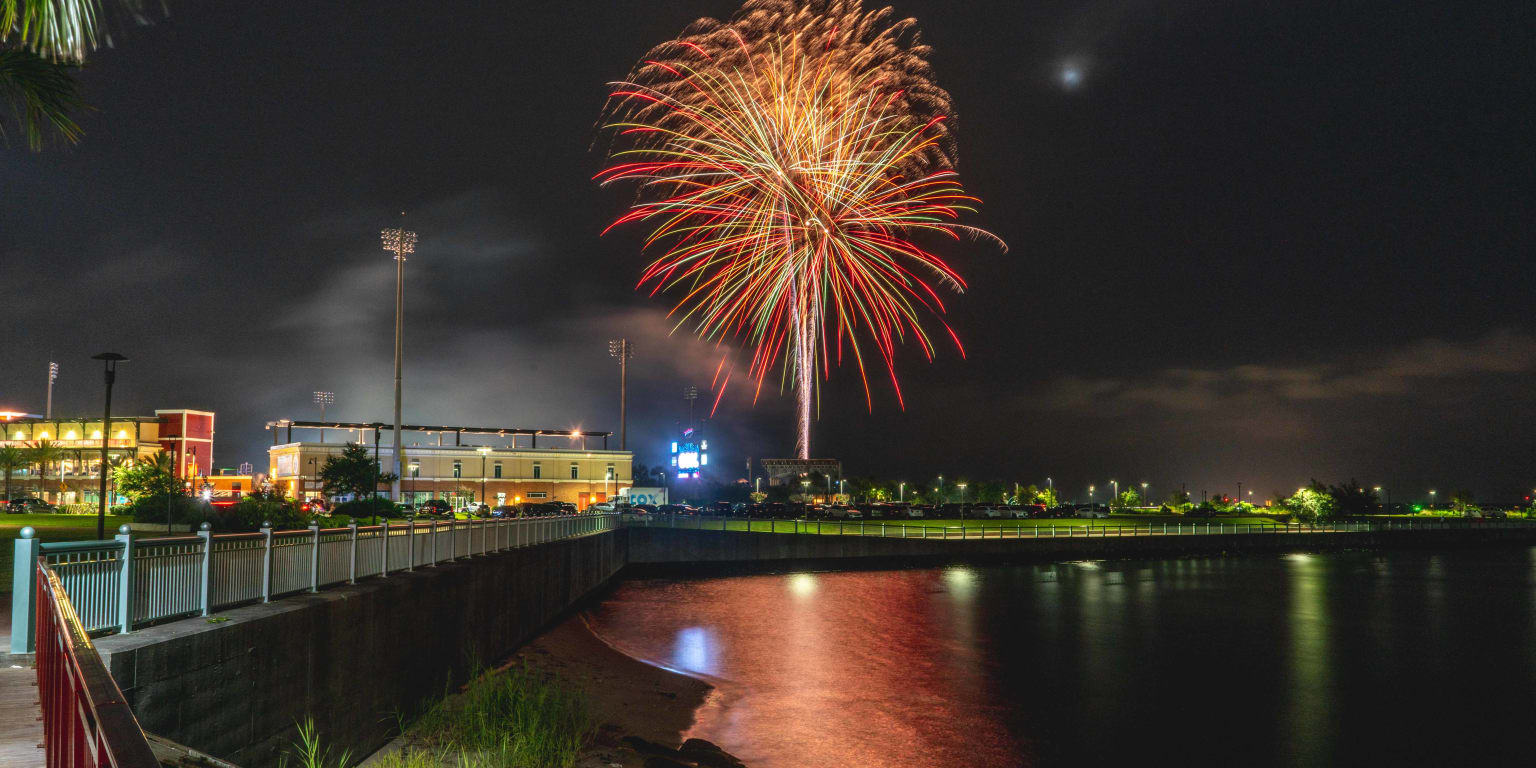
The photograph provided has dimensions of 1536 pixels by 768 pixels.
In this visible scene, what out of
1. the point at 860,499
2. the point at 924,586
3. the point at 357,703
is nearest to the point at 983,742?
the point at 357,703

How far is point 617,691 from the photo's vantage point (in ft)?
77.2

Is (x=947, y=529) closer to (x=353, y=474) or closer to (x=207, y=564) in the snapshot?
(x=353, y=474)

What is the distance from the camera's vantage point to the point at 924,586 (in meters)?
51.8

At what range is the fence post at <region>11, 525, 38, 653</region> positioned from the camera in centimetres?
959

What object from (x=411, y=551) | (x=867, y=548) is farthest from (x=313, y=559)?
(x=867, y=548)

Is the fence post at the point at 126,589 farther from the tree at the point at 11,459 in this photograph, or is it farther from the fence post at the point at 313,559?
the tree at the point at 11,459

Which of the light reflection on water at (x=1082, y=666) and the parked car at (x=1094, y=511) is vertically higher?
the light reflection on water at (x=1082, y=666)

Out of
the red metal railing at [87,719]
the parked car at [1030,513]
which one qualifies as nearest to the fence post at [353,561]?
the red metal railing at [87,719]

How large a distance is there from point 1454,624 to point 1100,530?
3477 cm

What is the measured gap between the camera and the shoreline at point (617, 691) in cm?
1742

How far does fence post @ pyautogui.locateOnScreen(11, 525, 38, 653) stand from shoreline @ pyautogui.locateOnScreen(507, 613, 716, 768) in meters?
7.40

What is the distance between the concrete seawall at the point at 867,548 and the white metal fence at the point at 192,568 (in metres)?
38.8

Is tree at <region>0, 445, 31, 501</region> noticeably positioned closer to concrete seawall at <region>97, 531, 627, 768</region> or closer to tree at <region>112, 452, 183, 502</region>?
tree at <region>112, 452, 183, 502</region>

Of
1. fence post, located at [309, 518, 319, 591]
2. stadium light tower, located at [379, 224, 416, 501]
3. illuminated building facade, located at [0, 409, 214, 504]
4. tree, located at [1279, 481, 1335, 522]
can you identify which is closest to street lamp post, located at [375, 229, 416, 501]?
A: stadium light tower, located at [379, 224, 416, 501]
